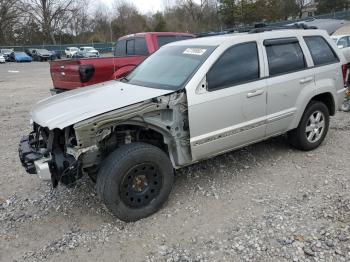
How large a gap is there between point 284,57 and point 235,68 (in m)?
0.92

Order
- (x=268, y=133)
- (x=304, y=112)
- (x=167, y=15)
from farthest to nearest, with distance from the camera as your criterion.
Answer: (x=167, y=15)
(x=304, y=112)
(x=268, y=133)

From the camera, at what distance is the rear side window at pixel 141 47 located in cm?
872

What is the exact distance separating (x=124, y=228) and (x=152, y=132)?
109cm

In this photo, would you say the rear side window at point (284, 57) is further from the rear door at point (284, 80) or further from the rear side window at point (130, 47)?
the rear side window at point (130, 47)

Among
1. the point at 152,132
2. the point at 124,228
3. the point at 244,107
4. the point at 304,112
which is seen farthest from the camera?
the point at 304,112

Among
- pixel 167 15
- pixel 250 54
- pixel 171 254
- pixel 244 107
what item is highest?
pixel 167 15

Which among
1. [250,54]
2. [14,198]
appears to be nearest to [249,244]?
[250,54]

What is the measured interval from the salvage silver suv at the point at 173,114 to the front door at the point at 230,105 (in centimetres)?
1

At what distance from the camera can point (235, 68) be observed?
4.49 metres

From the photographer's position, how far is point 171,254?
132 inches

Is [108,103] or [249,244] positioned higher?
[108,103]

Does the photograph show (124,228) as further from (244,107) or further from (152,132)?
(244,107)

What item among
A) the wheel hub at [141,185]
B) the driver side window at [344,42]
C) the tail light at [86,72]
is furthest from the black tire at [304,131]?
the driver side window at [344,42]

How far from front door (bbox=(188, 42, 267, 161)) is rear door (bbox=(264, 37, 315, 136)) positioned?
16 centimetres
